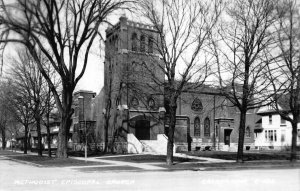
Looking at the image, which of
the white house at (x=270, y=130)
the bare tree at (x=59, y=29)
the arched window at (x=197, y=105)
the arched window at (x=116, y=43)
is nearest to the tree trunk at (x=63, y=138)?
the bare tree at (x=59, y=29)

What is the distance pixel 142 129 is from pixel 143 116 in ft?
5.06

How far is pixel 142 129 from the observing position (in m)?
44.6

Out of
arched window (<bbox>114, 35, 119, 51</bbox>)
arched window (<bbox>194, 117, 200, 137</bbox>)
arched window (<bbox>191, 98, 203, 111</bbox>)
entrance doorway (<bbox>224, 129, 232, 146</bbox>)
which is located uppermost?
arched window (<bbox>114, 35, 119, 51</bbox>)

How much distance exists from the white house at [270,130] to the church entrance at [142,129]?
20.2 metres

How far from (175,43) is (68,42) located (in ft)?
29.2

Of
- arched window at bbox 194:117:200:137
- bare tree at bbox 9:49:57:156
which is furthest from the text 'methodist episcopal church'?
bare tree at bbox 9:49:57:156

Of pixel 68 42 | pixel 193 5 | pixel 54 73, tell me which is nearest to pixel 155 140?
pixel 54 73

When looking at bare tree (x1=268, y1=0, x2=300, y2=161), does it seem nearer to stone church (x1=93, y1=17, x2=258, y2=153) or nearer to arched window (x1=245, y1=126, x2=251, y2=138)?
stone church (x1=93, y1=17, x2=258, y2=153)

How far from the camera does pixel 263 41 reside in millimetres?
27328

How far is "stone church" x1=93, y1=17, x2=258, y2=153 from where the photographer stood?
42688 mm

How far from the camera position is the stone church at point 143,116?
42.7 m

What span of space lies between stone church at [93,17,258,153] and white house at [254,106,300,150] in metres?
3.21

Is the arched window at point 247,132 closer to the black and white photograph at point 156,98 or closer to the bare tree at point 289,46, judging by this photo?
the black and white photograph at point 156,98

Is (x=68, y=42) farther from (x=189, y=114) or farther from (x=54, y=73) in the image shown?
(x=189, y=114)
